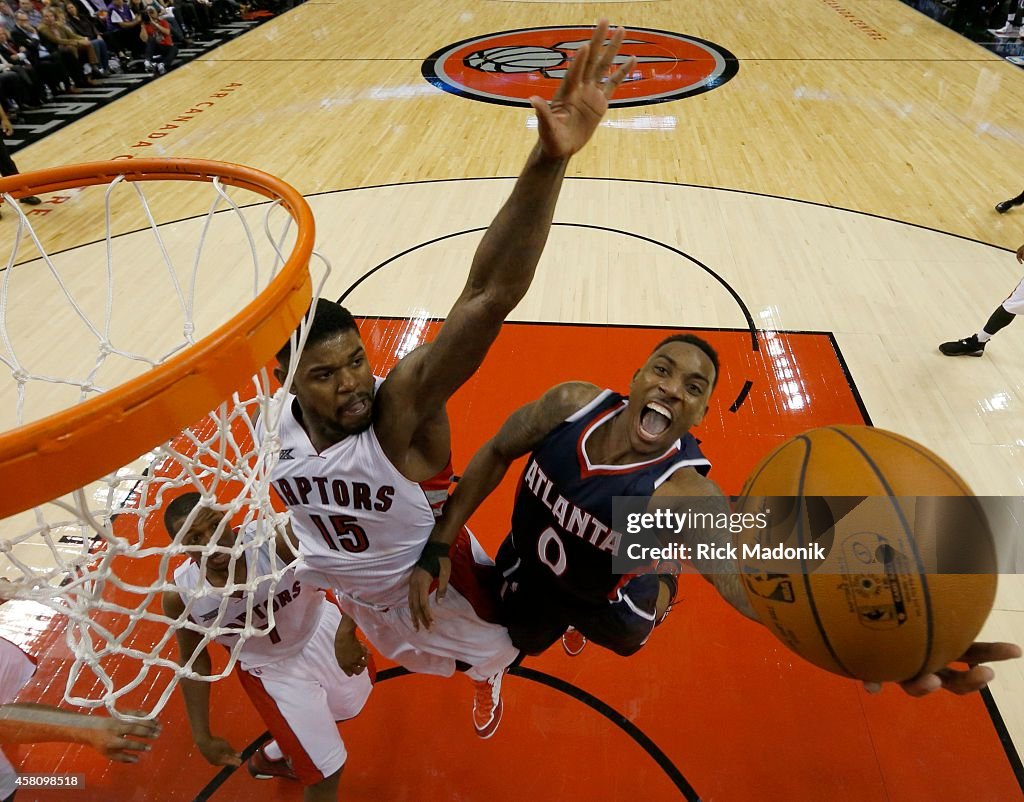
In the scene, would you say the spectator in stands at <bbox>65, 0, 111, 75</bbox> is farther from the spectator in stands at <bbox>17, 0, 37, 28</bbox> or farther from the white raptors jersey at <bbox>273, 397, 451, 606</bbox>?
the white raptors jersey at <bbox>273, 397, 451, 606</bbox>

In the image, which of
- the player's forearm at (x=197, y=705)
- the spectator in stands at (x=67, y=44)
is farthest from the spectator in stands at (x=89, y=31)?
the player's forearm at (x=197, y=705)

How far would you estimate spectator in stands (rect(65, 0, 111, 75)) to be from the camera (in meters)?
9.95

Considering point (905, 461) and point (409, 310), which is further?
point (409, 310)

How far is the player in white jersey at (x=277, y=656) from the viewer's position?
206 centimetres

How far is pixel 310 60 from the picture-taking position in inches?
424

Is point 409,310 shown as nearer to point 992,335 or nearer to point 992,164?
point 992,335

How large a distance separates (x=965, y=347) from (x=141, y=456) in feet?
15.7

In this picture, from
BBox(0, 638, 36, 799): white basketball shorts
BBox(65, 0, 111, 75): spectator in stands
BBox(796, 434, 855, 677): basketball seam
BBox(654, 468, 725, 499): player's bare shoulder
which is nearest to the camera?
BBox(796, 434, 855, 677): basketball seam

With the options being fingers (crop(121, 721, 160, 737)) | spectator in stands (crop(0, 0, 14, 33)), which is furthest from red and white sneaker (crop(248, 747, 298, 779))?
spectator in stands (crop(0, 0, 14, 33))

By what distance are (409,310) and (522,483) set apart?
2954mm

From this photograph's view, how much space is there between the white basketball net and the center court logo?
175 inches

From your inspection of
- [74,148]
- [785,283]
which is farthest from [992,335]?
[74,148]

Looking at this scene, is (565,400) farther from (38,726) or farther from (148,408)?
(38,726)

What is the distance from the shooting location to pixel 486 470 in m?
2.18
